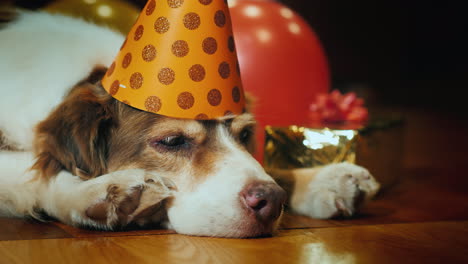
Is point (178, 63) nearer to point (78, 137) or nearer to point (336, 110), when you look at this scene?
point (78, 137)

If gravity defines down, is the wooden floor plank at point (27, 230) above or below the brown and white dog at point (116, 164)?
below

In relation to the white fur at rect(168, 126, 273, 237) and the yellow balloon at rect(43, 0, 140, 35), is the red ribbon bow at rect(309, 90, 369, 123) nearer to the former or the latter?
the yellow balloon at rect(43, 0, 140, 35)

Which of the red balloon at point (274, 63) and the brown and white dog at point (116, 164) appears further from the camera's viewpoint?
the red balloon at point (274, 63)

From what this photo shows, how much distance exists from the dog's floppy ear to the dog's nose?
0.50 metres

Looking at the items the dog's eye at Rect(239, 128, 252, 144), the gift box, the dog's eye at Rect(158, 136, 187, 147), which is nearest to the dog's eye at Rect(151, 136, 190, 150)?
the dog's eye at Rect(158, 136, 187, 147)

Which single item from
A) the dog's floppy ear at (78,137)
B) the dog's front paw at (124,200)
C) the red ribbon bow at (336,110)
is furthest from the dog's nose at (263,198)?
the red ribbon bow at (336,110)

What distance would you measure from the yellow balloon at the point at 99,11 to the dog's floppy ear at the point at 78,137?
61 centimetres

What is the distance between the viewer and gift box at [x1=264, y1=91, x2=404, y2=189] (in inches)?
87.7

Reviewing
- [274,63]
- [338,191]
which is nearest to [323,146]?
[338,191]

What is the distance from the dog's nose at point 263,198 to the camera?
58.8 inches

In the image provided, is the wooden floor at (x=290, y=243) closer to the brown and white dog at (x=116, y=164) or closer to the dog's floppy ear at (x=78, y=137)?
the brown and white dog at (x=116, y=164)

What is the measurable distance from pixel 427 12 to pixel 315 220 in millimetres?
8024

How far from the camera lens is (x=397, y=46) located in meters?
9.58

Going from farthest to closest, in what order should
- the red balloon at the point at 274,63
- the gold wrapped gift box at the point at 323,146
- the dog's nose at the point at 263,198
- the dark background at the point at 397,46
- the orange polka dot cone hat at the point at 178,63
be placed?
the dark background at the point at 397,46
the red balloon at the point at 274,63
the gold wrapped gift box at the point at 323,146
the orange polka dot cone hat at the point at 178,63
the dog's nose at the point at 263,198
